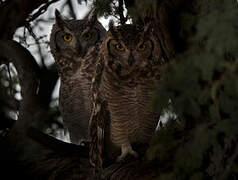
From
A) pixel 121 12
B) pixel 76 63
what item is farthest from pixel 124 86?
pixel 76 63

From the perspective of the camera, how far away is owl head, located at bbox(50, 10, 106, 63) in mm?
3366

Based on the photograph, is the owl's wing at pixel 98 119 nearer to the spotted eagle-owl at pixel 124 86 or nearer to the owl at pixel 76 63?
the spotted eagle-owl at pixel 124 86

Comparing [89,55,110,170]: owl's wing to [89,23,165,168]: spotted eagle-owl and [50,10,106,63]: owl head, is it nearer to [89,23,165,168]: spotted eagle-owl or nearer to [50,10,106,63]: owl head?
[89,23,165,168]: spotted eagle-owl

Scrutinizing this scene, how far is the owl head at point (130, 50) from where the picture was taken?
2.46 m

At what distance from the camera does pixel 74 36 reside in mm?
3408

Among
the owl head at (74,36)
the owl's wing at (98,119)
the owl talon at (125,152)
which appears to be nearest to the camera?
the owl talon at (125,152)

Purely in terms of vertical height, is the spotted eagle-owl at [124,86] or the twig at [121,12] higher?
the twig at [121,12]

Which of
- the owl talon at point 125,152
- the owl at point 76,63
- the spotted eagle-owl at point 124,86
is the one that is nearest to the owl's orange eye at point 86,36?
the owl at point 76,63

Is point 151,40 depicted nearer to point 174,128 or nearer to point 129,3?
point 129,3

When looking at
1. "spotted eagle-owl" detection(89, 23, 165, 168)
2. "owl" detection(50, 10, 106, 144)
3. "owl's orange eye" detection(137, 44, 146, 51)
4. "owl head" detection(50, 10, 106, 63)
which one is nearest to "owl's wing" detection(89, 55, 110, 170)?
"spotted eagle-owl" detection(89, 23, 165, 168)

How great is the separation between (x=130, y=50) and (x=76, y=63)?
95 cm

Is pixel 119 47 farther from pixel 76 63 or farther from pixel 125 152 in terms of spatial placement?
pixel 76 63

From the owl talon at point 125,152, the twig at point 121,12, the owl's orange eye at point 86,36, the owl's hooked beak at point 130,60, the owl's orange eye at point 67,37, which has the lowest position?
the owl talon at point 125,152

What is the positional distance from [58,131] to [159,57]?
82cm
